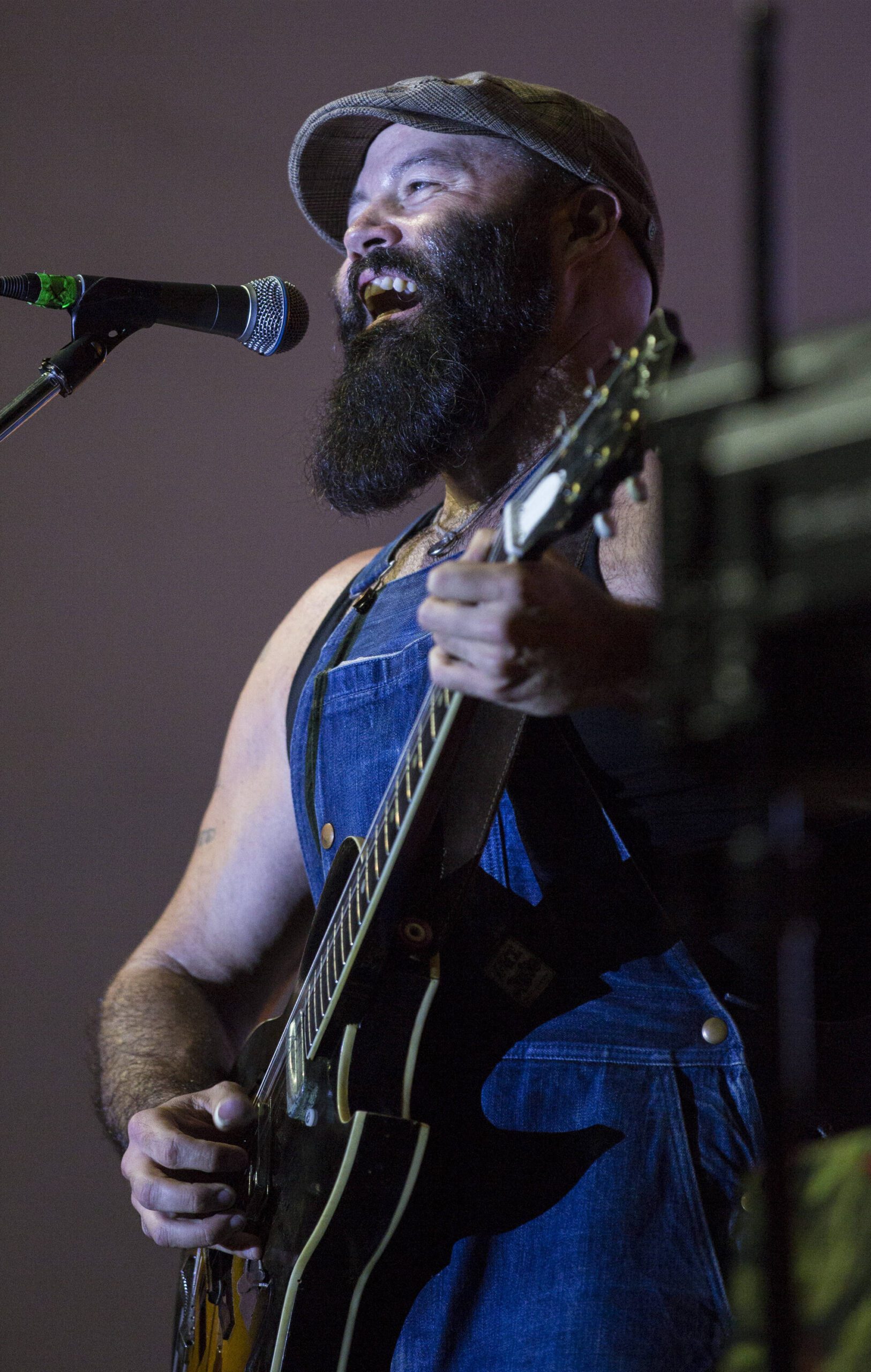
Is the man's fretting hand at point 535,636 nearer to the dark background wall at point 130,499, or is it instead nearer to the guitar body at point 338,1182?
the guitar body at point 338,1182

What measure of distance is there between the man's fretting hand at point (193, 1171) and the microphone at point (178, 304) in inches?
31.5

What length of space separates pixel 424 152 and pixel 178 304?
1.72 ft

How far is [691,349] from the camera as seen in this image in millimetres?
849

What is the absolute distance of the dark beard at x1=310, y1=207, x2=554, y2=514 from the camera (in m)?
1.49

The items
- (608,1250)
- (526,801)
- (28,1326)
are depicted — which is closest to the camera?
(608,1250)

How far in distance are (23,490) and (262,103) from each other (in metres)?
0.93

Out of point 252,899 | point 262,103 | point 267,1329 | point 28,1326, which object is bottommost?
point 28,1326

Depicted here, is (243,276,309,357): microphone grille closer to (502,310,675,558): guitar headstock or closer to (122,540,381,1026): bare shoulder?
(122,540,381,1026): bare shoulder

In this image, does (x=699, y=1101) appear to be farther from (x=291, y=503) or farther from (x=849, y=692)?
(x=291, y=503)

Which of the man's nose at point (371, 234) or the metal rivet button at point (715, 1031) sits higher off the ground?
the man's nose at point (371, 234)

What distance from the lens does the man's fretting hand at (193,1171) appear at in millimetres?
1138

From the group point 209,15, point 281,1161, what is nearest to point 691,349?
point 281,1161

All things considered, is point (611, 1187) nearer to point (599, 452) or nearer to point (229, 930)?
point (599, 452)

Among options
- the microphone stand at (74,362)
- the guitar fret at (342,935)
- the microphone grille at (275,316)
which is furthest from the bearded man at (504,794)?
the microphone stand at (74,362)
